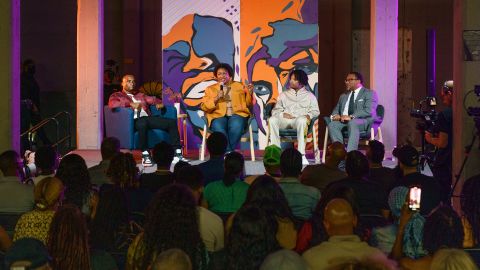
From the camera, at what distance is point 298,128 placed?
1159cm

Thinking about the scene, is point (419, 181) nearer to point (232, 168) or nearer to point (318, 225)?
point (232, 168)

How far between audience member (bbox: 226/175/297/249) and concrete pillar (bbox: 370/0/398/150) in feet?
25.2

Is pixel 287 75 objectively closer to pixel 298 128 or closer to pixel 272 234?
pixel 298 128

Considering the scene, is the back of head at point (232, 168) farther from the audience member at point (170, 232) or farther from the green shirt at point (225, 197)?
the audience member at point (170, 232)

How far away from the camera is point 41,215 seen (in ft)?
17.7

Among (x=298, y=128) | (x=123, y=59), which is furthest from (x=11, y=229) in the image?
(x=123, y=59)

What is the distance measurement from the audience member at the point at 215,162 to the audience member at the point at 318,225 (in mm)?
2265

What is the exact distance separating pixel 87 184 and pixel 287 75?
6.66 metres

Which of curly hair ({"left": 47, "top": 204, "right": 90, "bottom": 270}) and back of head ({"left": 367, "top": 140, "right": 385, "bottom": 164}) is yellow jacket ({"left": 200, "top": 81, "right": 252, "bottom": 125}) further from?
curly hair ({"left": 47, "top": 204, "right": 90, "bottom": 270})

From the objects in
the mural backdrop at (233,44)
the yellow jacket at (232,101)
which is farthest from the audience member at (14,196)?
the mural backdrop at (233,44)

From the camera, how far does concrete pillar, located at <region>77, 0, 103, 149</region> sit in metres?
13.5

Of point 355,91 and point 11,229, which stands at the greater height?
point 355,91

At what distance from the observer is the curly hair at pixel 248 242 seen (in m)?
4.52

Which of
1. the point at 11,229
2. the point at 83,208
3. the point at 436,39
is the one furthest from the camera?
the point at 436,39
